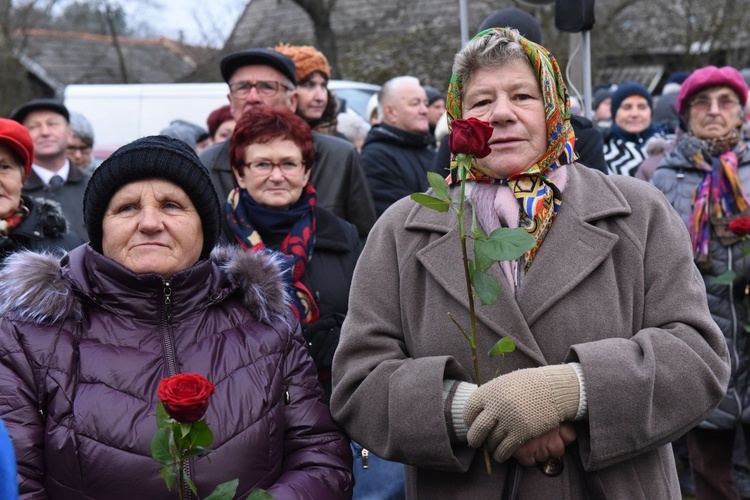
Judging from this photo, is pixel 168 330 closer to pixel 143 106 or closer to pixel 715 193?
pixel 715 193

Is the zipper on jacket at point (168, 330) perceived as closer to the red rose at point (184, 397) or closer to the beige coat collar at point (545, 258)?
the red rose at point (184, 397)

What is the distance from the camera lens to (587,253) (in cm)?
263

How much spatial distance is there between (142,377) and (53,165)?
3699mm

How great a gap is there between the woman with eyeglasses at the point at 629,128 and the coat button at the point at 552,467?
15.6 feet

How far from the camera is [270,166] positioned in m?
3.89

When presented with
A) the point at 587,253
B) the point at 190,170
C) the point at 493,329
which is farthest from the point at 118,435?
the point at 587,253

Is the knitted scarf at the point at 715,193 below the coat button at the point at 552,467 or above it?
above

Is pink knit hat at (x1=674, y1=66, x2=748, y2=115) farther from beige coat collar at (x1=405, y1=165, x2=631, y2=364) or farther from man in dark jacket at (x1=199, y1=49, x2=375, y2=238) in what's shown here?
beige coat collar at (x1=405, y1=165, x2=631, y2=364)

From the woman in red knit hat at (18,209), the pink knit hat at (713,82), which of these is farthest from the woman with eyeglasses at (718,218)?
the woman in red knit hat at (18,209)

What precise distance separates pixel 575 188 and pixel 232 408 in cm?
112

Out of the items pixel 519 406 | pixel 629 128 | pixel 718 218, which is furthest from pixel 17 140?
pixel 629 128

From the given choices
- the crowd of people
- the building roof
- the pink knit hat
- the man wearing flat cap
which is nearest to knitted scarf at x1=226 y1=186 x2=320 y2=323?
the crowd of people

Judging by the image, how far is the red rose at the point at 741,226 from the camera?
15.0ft

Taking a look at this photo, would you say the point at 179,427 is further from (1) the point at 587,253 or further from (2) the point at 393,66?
(2) the point at 393,66
